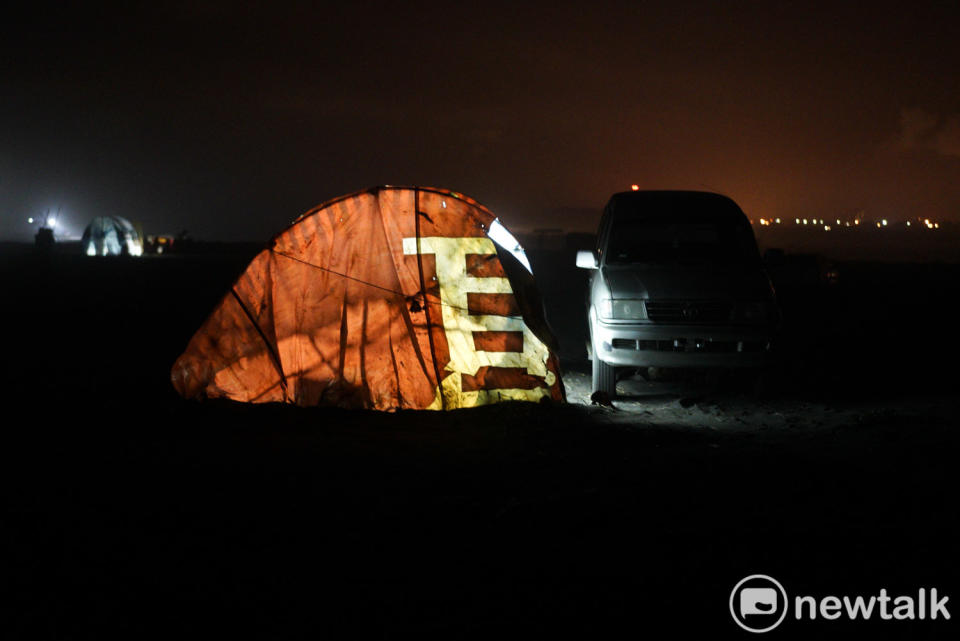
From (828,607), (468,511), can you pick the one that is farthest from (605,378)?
(828,607)

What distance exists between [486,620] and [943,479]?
3.99m

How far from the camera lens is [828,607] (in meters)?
3.80

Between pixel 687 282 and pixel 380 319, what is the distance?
3.62m

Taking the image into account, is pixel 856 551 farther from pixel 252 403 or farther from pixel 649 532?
pixel 252 403

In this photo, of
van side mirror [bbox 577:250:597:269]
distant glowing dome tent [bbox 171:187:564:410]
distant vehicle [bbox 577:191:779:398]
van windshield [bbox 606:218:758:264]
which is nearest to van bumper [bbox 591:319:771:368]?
distant vehicle [bbox 577:191:779:398]

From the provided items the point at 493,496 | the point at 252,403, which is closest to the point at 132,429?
the point at 252,403

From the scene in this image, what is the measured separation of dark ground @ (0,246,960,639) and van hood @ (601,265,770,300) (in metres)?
1.04

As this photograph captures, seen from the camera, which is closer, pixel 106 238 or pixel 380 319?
pixel 380 319

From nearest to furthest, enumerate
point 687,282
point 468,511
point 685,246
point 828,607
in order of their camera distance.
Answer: point 828,607, point 468,511, point 687,282, point 685,246

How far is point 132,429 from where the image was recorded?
24.4ft

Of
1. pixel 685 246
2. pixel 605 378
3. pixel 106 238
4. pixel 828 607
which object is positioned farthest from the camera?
pixel 106 238

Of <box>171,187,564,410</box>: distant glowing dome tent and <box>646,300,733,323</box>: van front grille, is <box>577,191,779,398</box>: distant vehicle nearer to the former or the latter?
<box>646,300,733,323</box>: van front grille

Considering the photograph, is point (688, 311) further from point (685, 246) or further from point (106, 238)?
point (106, 238)

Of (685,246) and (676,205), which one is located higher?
(676,205)
